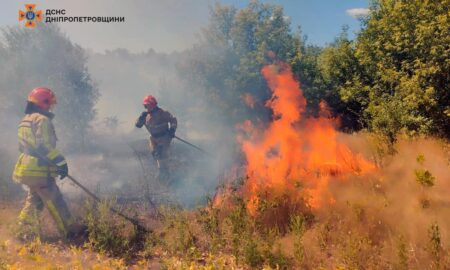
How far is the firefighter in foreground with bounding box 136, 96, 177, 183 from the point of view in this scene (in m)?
9.76

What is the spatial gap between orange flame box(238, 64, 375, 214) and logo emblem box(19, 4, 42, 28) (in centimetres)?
1249

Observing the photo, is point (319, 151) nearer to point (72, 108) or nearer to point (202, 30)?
point (202, 30)

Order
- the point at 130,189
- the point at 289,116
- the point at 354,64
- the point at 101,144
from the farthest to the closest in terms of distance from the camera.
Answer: the point at 101,144 → the point at 354,64 → the point at 130,189 → the point at 289,116

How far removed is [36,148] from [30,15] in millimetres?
11584

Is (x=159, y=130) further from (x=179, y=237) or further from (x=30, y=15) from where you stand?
(x=30, y=15)

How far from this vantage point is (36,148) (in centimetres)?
583

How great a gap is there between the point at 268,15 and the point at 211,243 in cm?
1195

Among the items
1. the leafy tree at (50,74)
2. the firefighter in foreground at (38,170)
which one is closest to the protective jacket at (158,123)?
the firefighter in foreground at (38,170)

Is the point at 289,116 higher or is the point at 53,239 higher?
the point at 289,116

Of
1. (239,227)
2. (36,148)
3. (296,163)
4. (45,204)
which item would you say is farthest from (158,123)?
(239,227)

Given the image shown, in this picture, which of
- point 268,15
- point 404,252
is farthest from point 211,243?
point 268,15

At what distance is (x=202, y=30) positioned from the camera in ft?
47.6

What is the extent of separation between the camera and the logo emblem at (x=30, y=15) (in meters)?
14.0

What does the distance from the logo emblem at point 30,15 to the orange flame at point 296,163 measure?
1249 centimetres
